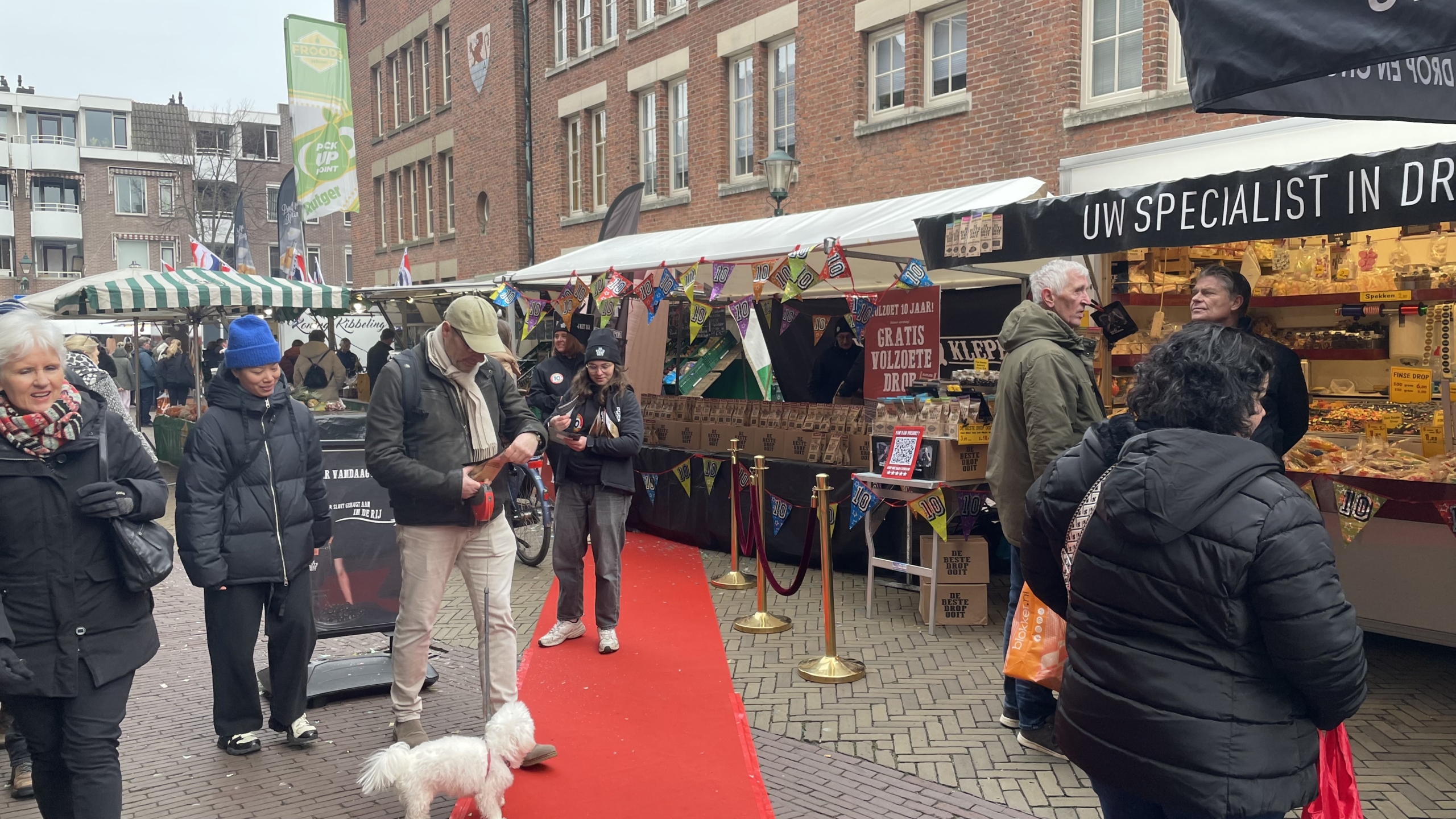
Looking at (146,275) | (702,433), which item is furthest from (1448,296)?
(146,275)

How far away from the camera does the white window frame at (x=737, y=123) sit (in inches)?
630

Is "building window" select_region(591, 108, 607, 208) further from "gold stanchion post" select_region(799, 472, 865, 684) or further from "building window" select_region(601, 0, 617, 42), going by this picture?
"gold stanchion post" select_region(799, 472, 865, 684)

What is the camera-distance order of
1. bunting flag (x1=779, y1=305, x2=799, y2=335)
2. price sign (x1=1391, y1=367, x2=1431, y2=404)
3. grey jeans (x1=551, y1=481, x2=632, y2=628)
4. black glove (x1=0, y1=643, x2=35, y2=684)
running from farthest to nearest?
bunting flag (x1=779, y1=305, x2=799, y2=335) → grey jeans (x1=551, y1=481, x2=632, y2=628) → price sign (x1=1391, y1=367, x2=1431, y2=404) → black glove (x1=0, y1=643, x2=35, y2=684)

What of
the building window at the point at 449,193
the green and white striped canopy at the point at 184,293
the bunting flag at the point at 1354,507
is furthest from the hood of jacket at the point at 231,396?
the building window at the point at 449,193

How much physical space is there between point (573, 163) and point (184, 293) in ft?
33.0

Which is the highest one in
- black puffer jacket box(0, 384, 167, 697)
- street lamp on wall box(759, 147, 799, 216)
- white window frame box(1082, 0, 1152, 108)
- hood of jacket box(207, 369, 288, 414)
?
white window frame box(1082, 0, 1152, 108)

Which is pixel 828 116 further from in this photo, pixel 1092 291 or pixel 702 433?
pixel 1092 291

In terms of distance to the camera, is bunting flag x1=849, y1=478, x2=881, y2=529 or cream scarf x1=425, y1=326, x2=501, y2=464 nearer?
cream scarf x1=425, y1=326, x2=501, y2=464

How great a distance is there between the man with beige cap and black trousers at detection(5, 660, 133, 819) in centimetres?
128

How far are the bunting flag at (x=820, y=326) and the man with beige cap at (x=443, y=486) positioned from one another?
293 inches

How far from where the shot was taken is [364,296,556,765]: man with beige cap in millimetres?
4145

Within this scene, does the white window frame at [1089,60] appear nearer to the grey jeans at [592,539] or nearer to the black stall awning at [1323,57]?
the grey jeans at [592,539]

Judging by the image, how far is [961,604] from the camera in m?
6.50

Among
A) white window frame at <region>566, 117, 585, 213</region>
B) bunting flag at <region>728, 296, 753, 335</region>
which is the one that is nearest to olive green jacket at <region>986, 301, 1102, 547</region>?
bunting flag at <region>728, 296, 753, 335</region>
